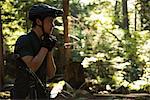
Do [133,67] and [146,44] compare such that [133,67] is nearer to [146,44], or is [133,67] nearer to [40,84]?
[146,44]

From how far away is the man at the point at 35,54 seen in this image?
2.45 metres

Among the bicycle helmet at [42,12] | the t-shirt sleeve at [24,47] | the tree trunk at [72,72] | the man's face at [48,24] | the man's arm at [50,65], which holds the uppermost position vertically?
the bicycle helmet at [42,12]

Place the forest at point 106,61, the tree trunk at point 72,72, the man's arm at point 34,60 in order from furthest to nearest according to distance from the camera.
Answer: the tree trunk at point 72,72 → the forest at point 106,61 → the man's arm at point 34,60

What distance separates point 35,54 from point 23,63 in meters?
0.12

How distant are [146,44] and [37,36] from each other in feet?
29.7

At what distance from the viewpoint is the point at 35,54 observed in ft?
8.29

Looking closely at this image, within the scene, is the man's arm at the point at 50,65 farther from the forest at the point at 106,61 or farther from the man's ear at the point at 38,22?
the forest at the point at 106,61

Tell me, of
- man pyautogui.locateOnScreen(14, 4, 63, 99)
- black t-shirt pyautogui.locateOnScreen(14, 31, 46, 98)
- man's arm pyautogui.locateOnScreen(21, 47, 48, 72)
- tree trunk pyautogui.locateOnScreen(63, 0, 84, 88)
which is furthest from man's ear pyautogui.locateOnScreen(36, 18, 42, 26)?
tree trunk pyautogui.locateOnScreen(63, 0, 84, 88)

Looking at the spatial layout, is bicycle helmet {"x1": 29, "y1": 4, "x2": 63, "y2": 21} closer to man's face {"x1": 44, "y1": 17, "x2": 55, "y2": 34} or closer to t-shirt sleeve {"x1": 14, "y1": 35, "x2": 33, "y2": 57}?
man's face {"x1": 44, "y1": 17, "x2": 55, "y2": 34}

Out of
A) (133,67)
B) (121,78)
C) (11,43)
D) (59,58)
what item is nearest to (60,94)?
(121,78)

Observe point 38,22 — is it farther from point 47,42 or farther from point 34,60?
point 34,60

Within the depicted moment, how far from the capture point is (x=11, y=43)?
1499cm

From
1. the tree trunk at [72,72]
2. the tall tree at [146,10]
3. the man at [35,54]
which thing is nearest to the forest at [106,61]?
the tree trunk at [72,72]

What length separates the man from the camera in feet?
8.04
